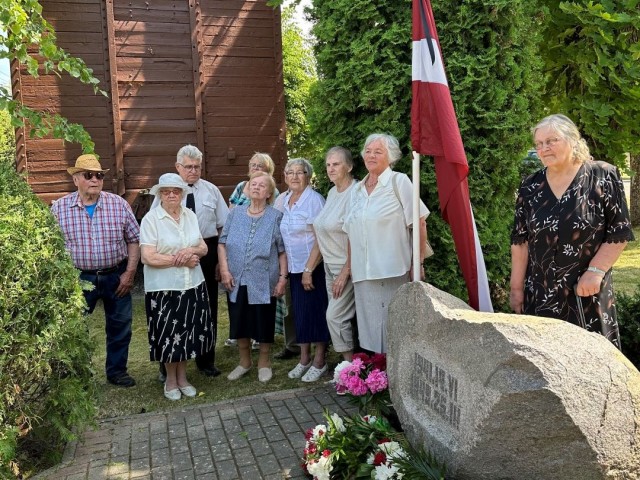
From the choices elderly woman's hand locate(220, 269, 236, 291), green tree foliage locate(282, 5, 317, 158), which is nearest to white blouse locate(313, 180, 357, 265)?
elderly woman's hand locate(220, 269, 236, 291)

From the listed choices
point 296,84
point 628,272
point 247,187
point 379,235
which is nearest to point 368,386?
point 379,235

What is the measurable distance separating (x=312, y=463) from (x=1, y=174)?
2654 mm

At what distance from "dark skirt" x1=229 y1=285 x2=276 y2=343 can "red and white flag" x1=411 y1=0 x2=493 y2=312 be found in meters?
1.75

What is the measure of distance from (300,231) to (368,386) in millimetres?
1456

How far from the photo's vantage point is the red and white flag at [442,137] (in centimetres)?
333

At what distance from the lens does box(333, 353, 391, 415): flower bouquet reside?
141 inches

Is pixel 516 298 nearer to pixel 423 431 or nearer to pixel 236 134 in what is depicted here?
pixel 423 431

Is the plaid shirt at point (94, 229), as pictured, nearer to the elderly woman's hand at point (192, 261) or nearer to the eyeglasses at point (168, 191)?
the eyeglasses at point (168, 191)

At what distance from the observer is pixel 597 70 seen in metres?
4.45

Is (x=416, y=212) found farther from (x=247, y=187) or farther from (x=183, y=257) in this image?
(x=247, y=187)

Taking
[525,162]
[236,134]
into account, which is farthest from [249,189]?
[236,134]

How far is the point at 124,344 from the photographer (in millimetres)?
4801

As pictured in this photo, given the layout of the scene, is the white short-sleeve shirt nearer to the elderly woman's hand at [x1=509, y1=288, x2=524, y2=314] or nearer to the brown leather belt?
the brown leather belt

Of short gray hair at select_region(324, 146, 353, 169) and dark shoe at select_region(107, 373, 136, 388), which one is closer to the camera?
short gray hair at select_region(324, 146, 353, 169)
